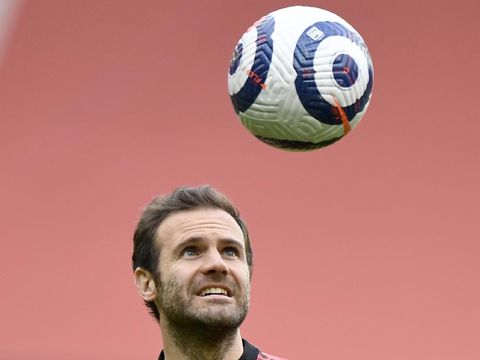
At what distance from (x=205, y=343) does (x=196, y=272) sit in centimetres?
17

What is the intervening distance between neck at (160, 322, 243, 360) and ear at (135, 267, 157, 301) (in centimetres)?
14

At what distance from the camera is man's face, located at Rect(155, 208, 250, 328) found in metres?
2.77

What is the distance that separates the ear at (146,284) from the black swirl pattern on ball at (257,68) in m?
0.49

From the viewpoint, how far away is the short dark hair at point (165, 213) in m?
3.04

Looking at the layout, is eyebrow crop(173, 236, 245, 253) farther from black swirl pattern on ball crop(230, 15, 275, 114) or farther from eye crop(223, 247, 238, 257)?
black swirl pattern on ball crop(230, 15, 275, 114)

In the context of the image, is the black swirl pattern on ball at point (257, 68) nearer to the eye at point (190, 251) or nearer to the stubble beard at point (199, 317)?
the eye at point (190, 251)

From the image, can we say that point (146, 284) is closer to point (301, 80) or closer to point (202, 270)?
point (202, 270)

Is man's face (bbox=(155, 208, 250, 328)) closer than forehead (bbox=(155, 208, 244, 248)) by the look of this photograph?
Yes

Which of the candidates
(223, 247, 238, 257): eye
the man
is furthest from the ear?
(223, 247, 238, 257): eye

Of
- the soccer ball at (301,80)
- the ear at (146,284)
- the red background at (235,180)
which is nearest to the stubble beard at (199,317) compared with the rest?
the ear at (146,284)

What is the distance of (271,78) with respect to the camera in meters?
3.05
